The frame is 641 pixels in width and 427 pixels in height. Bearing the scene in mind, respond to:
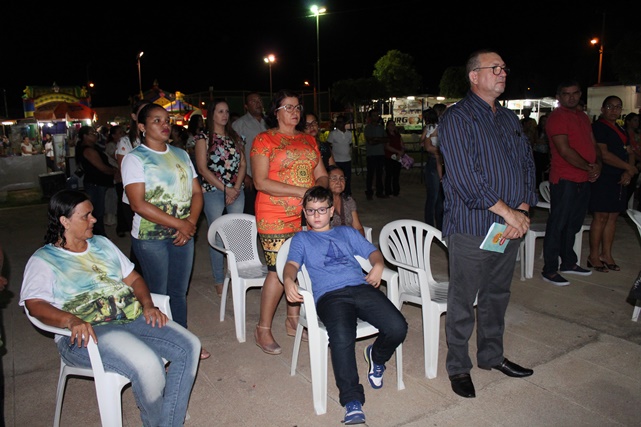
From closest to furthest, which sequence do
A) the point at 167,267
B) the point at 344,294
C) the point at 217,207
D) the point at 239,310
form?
the point at 344,294 < the point at 167,267 < the point at 239,310 < the point at 217,207

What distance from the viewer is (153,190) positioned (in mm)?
3299

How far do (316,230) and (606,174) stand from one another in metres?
3.79

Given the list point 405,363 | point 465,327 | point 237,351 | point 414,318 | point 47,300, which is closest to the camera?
point 47,300

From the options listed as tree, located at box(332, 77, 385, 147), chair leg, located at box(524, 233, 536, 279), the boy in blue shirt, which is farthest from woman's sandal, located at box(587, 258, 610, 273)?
tree, located at box(332, 77, 385, 147)

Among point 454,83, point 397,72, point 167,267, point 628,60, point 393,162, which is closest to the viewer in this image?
point 167,267

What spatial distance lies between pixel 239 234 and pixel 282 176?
108cm

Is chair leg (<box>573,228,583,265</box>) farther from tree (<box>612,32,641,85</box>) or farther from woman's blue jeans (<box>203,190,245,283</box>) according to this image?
tree (<box>612,32,641,85</box>)

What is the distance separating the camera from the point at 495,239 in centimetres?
298

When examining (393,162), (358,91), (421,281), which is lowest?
(421,281)

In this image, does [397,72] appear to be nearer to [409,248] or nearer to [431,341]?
[409,248]

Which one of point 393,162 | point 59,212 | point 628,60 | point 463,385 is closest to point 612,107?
point 463,385

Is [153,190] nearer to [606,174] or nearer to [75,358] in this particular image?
[75,358]

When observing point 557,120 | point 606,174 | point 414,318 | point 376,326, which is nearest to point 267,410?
point 376,326

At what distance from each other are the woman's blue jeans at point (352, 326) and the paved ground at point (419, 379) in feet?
0.85
